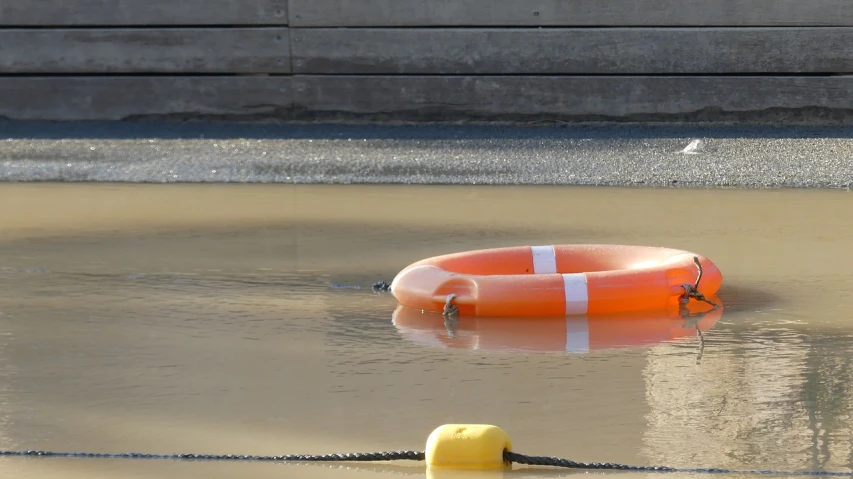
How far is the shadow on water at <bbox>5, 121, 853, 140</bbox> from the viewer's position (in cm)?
786

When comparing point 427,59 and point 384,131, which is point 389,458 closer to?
point 384,131

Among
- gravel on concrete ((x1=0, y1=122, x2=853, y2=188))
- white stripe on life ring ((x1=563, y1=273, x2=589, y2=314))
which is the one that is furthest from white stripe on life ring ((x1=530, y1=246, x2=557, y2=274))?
gravel on concrete ((x1=0, y1=122, x2=853, y2=188))

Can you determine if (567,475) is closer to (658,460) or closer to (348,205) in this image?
(658,460)

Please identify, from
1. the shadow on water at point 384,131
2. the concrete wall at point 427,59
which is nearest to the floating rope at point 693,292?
the shadow on water at point 384,131

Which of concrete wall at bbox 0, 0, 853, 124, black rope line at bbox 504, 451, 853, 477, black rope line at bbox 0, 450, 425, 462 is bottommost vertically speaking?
black rope line at bbox 504, 451, 853, 477

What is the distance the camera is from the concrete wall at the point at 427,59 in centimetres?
813

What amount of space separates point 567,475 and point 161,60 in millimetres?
6504

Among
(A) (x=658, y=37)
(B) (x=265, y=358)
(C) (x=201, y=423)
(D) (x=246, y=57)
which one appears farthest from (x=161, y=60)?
(C) (x=201, y=423)

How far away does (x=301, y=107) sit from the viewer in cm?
854

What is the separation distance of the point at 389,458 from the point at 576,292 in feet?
4.92

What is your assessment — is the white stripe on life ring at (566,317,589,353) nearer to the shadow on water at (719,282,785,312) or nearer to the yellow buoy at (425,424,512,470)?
the shadow on water at (719,282,785,312)

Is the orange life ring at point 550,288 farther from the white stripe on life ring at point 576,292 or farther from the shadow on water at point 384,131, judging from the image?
the shadow on water at point 384,131

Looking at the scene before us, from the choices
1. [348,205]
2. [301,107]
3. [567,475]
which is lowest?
[567,475]

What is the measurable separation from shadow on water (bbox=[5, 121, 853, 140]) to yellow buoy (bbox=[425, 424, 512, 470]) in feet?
17.3
